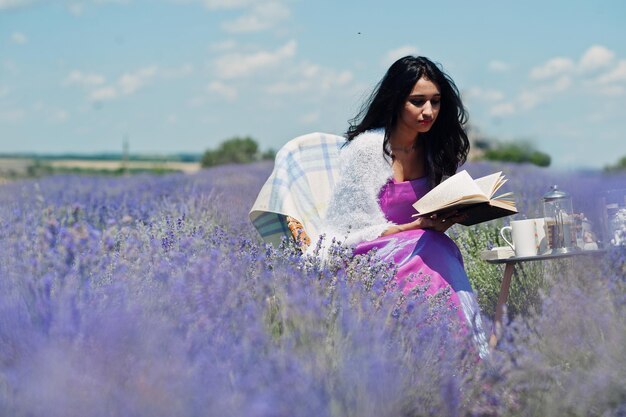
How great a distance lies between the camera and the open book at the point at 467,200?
2973 millimetres

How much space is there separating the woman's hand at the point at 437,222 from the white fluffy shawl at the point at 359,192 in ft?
0.41

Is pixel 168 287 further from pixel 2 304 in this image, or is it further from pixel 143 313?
pixel 2 304

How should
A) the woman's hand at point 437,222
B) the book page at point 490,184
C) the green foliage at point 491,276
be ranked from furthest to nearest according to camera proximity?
the green foliage at point 491,276, the woman's hand at point 437,222, the book page at point 490,184

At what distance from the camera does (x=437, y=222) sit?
3297 millimetres

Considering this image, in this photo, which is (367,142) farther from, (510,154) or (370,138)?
(510,154)

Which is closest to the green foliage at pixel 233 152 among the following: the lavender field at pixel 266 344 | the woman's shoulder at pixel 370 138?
the woman's shoulder at pixel 370 138

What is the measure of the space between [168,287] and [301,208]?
1.67 meters

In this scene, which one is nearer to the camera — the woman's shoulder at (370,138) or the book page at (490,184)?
the book page at (490,184)

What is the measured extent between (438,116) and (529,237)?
0.77 meters

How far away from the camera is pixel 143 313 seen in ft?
6.74

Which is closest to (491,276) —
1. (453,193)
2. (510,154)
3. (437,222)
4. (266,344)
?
(437,222)

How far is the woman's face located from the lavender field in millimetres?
822

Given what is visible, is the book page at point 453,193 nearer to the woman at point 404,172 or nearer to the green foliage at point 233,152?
the woman at point 404,172

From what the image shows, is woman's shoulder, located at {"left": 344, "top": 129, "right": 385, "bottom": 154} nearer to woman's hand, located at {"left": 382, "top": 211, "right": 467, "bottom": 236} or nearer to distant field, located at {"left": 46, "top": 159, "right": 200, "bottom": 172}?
woman's hand, located at {"left": 382, "top": 211, "right": 467, "bottom": 236}
